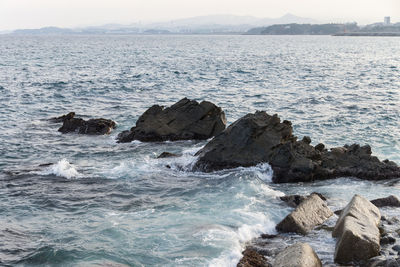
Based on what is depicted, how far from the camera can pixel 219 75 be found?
60469mm

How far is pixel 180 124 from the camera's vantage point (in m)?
26.9

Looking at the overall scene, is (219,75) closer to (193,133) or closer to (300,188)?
(193,133)

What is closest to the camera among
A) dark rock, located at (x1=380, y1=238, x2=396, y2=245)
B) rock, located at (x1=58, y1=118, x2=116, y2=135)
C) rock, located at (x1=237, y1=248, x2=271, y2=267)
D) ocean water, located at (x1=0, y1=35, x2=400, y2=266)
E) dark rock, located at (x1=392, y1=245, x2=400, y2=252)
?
rock, located at (x1=237, y1=248, x2=271, y2=267)

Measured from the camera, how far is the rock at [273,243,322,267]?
1138 cm

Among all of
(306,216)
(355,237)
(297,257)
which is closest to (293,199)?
(306,216)

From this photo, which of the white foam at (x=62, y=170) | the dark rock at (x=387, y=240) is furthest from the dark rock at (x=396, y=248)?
the white foam at (x=62, y=170)

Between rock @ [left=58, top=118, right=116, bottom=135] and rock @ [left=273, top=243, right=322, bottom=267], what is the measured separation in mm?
18555

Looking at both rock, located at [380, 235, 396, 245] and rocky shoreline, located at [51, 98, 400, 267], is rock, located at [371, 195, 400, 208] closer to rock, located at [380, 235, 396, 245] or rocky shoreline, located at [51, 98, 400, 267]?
rocky shoreline, located at [51, 98, 400, 267]

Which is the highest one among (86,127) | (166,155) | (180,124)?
(180,124)

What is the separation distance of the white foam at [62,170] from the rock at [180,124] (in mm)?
5449

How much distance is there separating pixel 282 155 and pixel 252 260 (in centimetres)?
844

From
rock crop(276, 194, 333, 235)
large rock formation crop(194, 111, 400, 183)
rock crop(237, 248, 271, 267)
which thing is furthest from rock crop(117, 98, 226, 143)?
rock crop(237, 248, 271, 267)

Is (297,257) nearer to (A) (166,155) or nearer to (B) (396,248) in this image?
(B) (396,248)

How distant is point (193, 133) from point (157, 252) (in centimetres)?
1353
